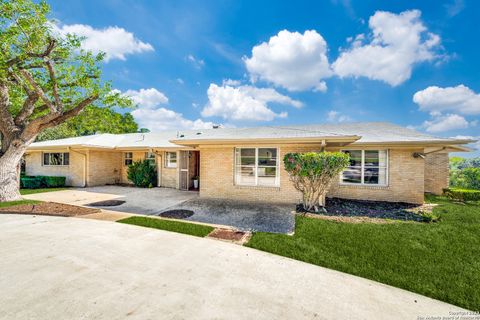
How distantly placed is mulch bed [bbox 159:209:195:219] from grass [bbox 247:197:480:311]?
3.08 metres

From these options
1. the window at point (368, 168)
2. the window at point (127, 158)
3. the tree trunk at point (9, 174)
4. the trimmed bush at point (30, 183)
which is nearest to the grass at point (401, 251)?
the window at point (368, 168)

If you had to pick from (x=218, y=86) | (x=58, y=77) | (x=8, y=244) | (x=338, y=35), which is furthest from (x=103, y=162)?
(x=338, y=35)

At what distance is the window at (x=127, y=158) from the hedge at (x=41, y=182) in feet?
13.1

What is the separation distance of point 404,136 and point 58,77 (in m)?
17.3

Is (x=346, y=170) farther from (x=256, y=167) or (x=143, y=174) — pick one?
(x=143, y=174)

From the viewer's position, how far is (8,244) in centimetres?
444

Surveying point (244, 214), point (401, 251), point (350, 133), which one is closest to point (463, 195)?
point (350, 133)

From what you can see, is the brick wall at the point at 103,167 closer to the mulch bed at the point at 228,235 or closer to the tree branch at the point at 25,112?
the tree branch at the point at 25,112

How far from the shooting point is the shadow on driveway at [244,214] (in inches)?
237

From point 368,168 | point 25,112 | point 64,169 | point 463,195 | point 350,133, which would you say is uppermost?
point 25,112

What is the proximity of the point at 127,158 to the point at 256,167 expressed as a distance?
11.8 meters

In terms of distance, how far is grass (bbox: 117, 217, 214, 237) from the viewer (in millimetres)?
5457

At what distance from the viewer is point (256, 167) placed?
9.26 meters

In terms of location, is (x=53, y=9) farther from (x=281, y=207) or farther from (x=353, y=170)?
(x=353, y=170)
